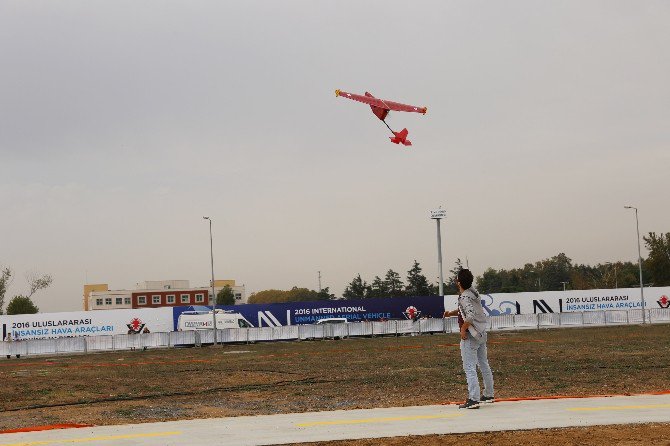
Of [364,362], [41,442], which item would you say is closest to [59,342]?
[364,362]

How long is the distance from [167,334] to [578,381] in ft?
135

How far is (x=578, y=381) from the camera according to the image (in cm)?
1867

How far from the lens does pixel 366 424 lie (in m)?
10.7

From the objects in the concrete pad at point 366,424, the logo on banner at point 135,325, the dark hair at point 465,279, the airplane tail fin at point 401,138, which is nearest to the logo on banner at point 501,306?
the logo on banner at point 135,325

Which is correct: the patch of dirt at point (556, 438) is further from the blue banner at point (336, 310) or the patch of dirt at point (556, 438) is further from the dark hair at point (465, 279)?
the blue banner at point (336, 310)

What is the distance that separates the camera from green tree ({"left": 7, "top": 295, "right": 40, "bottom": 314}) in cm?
10775

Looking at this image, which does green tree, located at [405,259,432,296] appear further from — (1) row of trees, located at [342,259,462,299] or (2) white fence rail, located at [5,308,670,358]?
(2) white fence rail, located at [5,308,670,358]

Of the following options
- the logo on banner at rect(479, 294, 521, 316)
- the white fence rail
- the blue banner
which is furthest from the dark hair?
the logo on banner at rect(479, 294, 521, 316)

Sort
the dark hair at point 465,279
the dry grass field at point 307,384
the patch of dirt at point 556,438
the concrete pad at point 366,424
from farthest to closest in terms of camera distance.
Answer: the dry grass field at point 307,384, the dark hair at point 465,279, the concrete pad at point 366,424, the patch of dirt at point 556,438

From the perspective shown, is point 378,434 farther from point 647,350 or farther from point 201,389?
point 647,350

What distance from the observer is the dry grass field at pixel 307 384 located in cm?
1496

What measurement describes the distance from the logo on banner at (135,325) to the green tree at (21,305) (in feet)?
167

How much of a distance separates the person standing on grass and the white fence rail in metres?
45.2

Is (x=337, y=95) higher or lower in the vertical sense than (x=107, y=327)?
higher
